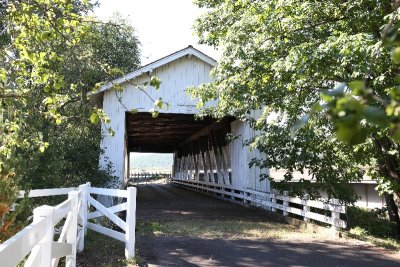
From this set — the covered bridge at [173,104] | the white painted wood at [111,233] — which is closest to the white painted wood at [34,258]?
the white painted wood at [111,233]

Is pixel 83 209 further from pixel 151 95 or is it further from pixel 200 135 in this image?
pixel 200 135

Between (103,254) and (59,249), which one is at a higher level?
(59,249)

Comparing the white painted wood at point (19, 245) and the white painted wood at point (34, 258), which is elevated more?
the white painted wood at point (19, 245)

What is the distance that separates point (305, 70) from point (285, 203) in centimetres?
528

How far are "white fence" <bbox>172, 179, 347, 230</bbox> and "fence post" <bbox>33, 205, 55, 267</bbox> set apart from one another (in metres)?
7.19

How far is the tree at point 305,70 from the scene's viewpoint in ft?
22.1

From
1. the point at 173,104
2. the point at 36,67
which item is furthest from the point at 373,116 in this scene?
the point at 173,104

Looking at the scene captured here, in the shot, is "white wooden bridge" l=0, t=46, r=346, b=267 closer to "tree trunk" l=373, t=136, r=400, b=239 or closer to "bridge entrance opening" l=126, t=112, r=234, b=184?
"bridge entrance opening" l=126, t=112, r=234, b=184

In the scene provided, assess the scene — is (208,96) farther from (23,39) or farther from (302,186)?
(23,39)

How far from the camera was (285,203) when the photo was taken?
Answer: 38.5 ft

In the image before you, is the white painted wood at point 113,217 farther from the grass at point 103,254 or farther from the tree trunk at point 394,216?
the tree trunk at point 394,216

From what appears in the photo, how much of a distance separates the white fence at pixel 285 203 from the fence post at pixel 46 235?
23.6ft

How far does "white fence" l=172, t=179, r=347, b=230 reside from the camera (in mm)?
9094

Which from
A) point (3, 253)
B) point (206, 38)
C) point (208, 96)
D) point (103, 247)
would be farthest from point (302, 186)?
point (3, 253)
